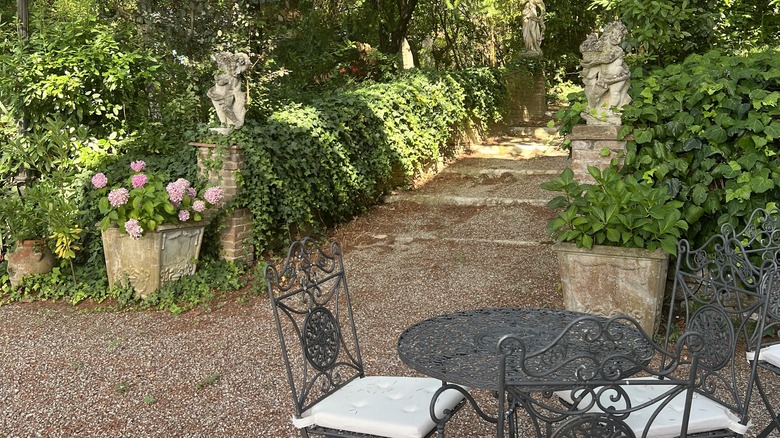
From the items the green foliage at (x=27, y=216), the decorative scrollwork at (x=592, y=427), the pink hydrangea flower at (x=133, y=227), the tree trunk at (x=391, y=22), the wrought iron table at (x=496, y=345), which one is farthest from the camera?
the tree trunk at (x=391, y=22)

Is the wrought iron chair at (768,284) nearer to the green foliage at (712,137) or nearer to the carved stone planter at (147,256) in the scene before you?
the green foliage at (712,137)

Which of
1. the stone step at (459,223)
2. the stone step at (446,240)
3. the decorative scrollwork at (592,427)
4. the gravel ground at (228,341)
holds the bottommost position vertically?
the gravel ground at (228,341)

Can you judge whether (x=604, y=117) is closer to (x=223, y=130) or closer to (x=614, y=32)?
(x=614, y=32)

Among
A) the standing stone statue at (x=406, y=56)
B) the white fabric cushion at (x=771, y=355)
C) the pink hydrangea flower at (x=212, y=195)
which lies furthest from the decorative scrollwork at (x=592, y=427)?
the standing stone statue at (x=406, y=56)

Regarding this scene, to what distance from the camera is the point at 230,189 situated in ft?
18.9

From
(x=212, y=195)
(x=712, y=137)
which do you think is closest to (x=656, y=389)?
(x=712, y=137)

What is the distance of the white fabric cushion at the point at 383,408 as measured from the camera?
2.20 m

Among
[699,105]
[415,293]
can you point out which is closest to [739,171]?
[699,105]

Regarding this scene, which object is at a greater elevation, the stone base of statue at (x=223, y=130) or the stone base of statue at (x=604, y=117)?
the stone base of statue at (x=604, y=117)

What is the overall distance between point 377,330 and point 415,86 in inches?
174

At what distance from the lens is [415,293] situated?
210 inches

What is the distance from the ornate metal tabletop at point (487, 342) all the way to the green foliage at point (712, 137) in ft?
6.69

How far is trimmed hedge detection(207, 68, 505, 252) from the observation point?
5.96 meters

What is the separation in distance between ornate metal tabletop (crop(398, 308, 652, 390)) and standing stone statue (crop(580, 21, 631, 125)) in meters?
2.21
